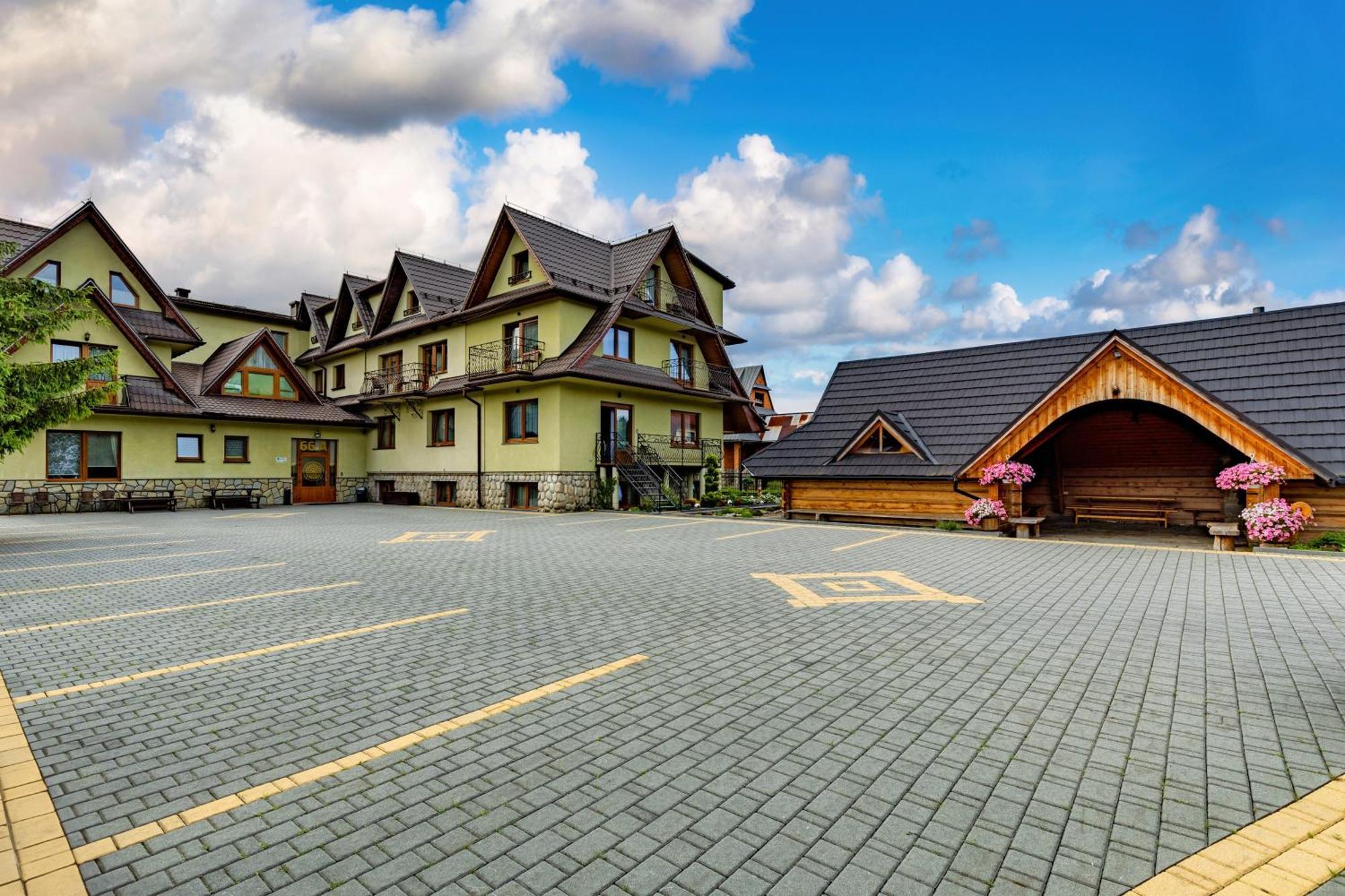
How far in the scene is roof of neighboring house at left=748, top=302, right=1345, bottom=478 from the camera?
45.5 ft

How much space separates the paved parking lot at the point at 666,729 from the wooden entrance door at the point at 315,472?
2142cm

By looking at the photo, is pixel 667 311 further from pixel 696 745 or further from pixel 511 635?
pixel 696 745

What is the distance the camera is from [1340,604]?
7.65 metres

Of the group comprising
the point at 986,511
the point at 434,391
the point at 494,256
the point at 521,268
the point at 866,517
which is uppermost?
the point at 494,256

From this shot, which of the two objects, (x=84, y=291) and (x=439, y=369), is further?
(x=439, y=369)

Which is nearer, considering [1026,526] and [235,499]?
[1026,526]

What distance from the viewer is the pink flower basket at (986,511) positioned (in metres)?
15.6

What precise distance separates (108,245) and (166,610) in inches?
1039

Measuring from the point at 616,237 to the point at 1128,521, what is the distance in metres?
20.8

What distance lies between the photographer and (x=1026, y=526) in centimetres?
1508

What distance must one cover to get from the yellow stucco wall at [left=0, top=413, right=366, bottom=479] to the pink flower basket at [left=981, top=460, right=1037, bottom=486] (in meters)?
26.8

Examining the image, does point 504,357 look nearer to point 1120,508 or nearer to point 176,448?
point 176,448

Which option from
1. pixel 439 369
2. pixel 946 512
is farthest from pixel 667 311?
pixel 946 512

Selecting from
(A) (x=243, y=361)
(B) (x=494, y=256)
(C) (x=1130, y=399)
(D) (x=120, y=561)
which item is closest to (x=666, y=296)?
(B) (x=494, y=256)
